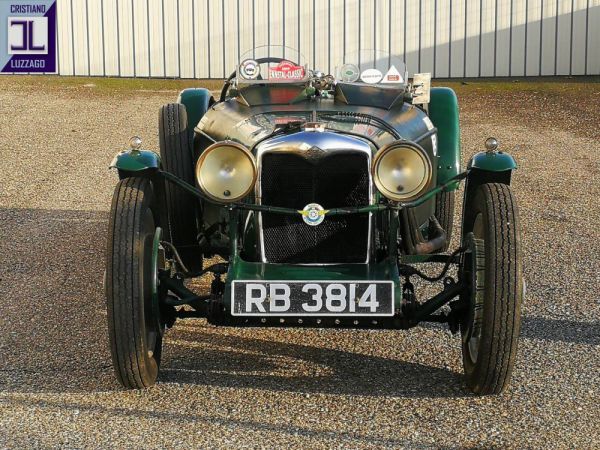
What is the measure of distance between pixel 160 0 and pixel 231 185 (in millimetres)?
13887

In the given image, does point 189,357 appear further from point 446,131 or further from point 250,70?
point 446,131

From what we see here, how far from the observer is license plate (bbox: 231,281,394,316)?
475cm

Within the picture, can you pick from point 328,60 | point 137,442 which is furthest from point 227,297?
Answer: point 328,60

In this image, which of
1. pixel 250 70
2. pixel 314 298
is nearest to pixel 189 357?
pixel 314 298

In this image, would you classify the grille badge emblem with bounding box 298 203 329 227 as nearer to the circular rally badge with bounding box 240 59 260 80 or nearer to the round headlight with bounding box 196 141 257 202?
the round headlight with bounding box 196 141 257 202

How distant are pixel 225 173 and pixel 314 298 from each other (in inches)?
29.3

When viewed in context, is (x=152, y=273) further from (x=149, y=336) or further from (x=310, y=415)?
(x=310, y=415)

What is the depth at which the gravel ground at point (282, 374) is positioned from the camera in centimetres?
451

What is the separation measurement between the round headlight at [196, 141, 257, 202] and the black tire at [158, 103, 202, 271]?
3.19 ft

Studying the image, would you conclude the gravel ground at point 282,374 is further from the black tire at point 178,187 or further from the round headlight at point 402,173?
the round headlight at point 402,173

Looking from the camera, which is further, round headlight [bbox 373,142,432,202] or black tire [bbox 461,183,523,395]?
round headlight [bbox 373,142,432,202]

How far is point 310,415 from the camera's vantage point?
15.5 ft

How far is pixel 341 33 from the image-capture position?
59.7ft

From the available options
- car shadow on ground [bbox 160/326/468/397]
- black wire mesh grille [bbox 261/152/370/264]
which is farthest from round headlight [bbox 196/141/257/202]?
car shadow on ground [bbox 160/326/468/397]
